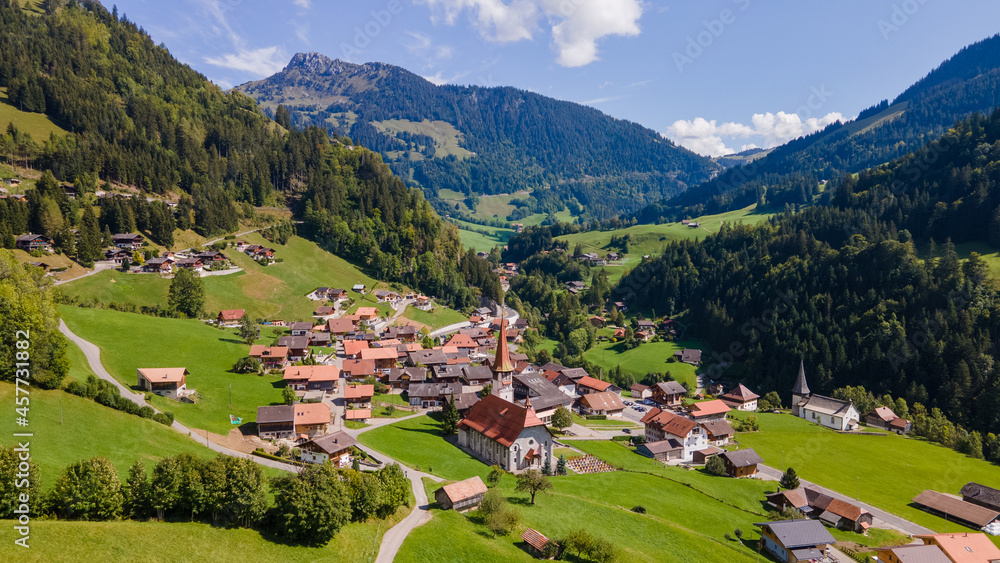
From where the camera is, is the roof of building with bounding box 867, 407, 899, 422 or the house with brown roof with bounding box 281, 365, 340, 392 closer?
the house with brown roof with bounding box 281, 365, 340, 392

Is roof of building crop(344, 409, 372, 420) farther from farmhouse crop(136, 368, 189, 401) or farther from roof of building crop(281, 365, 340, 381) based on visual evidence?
farmhouse crop(136, 368, 189, 401)

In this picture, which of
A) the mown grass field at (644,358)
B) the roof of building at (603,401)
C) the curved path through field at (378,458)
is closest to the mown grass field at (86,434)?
the curved path through field at (378,458)

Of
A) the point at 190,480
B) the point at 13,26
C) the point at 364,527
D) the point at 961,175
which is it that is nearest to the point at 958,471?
the point at 364,527

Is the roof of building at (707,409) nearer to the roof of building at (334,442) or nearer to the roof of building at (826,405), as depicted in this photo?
the roof of building at (826,405)

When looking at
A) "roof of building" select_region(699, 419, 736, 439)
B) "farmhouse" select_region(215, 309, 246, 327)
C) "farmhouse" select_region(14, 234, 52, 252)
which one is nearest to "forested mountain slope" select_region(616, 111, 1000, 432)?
"roof of building" select_region(699, 419, 736, 439)

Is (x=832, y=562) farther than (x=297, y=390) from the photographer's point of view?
No

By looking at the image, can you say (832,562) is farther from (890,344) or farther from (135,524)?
(890,344)

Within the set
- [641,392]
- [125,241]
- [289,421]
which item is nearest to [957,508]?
[641,392]

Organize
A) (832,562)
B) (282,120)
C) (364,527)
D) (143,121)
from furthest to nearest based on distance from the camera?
(282,120)
(143,121)
(832,562)
(364,527)
